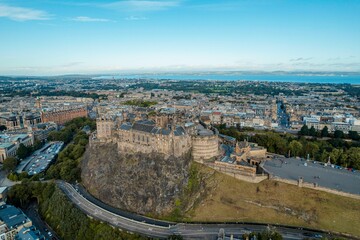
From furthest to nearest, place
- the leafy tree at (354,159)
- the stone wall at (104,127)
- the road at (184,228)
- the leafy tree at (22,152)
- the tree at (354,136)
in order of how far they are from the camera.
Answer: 1. the tree at (354,136)
2. the leafy tree at (22,152)
3. the stone wall at (104,127)
4. the leafy tree at (354,159)
5. the road at (184,228)

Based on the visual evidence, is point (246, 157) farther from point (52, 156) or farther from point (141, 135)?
point (52, 156)

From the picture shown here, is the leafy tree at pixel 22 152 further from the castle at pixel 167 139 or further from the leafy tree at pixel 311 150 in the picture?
the leafy tree at pixel 311 150

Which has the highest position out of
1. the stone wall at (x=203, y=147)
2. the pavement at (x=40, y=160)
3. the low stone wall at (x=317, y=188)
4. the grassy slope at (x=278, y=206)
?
the stone wall at (x=203, y=147)

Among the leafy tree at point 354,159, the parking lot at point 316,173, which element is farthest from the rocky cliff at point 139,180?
the leafy tree at point 354,159

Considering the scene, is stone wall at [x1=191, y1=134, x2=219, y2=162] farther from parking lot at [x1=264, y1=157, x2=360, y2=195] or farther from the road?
the road

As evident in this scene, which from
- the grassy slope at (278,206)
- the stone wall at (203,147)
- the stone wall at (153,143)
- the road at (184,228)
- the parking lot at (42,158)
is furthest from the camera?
the parking lot at (42,158)

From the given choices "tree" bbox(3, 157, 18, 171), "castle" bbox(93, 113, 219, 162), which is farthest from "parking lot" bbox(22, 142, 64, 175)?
"castle" bbox(93, 113, 219, 162)

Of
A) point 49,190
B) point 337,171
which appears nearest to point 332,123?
point 337,171
